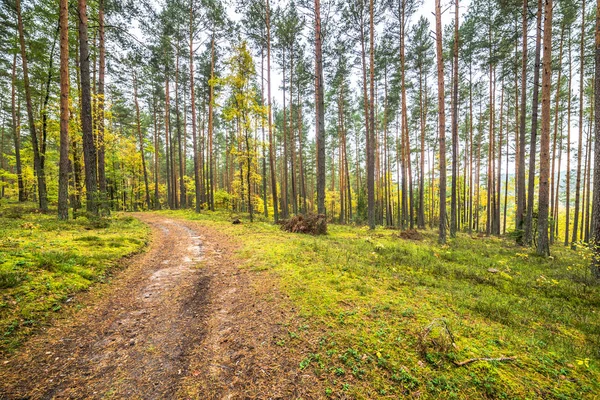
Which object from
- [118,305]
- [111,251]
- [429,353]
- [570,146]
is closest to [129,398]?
[118,305]

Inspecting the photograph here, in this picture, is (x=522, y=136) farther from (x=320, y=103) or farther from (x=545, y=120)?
(x=320, y=103)

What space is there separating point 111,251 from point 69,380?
5.06 metres

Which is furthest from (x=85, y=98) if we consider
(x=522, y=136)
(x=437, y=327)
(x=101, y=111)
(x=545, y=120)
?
(x=522, y=136)

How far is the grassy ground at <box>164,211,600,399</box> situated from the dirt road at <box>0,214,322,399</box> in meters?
0.39

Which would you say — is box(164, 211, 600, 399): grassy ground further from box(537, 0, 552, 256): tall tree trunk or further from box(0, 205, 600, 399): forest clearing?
box(537, 0, 552, 256): tall tree trunk

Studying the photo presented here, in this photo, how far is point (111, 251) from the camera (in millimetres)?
6516

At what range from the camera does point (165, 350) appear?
3.01 metres

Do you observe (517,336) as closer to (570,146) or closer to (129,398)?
(129,398)

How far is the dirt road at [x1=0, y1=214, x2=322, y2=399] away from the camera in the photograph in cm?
238

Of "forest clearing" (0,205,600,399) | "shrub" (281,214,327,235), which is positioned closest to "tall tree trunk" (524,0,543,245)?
"forest clearing" (0,205,600,399)

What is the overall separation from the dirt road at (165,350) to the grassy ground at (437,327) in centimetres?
39

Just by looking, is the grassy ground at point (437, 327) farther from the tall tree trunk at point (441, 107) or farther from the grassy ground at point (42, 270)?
the tall tree trunk at point (441, 107)

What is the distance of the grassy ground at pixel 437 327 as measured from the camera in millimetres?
2627

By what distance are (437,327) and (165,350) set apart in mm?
3804
